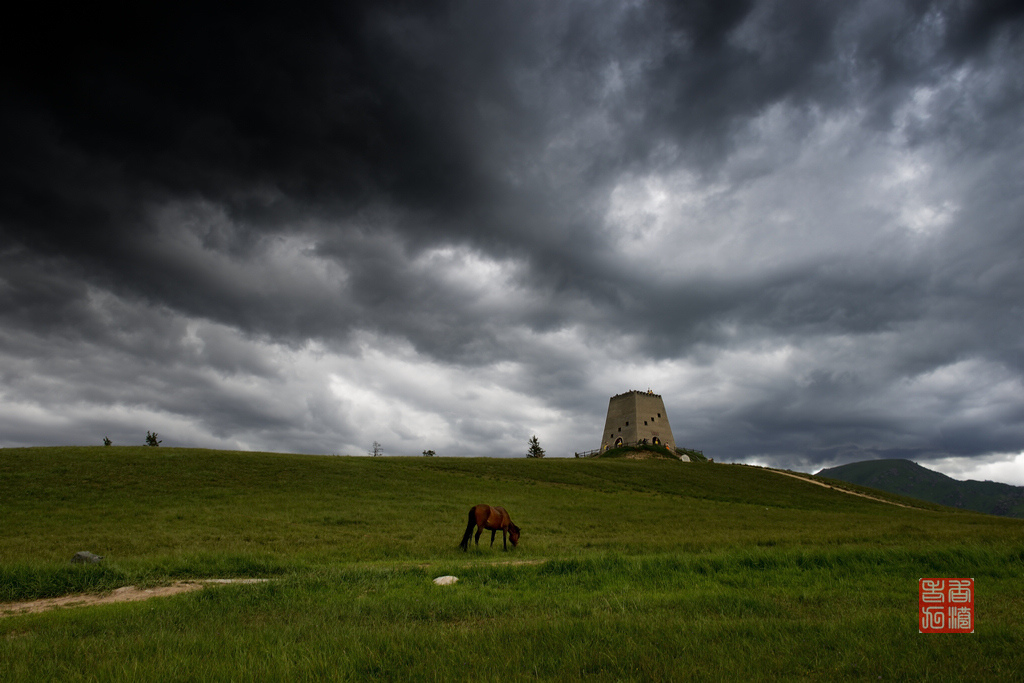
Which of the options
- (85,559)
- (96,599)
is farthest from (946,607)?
(85,559)

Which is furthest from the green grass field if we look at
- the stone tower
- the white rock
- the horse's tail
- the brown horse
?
the stone tower

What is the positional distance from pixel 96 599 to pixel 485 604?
8.81 metres

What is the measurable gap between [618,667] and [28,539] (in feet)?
89.5

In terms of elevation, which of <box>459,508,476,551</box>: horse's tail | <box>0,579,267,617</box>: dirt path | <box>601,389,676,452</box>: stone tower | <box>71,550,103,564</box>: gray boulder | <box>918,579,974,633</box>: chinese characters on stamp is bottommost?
<box>71,550,103,564</box>: gray boulder

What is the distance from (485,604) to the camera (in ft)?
27.7

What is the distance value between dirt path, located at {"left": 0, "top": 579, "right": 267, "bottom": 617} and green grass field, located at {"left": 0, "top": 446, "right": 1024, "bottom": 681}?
22.9 inches

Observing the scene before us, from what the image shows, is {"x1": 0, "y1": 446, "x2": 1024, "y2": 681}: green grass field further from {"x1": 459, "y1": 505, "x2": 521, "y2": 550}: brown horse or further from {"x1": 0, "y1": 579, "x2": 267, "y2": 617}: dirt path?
{"x1": 459, "y1": 505, "x2": 521, "y2": 550}: brown horse

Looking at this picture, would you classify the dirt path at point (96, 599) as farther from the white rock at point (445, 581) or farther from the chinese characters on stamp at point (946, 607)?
the chinese characters on stamp at point (946, 607)

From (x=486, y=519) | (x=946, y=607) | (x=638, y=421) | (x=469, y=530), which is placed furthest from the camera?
(x=638, y=421)

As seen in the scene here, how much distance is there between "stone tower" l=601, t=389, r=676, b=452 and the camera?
97938 mm

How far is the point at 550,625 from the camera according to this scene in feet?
22.2

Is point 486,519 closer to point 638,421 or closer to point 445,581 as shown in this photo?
point 445,581

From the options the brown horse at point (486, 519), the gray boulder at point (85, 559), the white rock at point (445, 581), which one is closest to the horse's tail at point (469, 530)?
the brown horse at point (486, 519)

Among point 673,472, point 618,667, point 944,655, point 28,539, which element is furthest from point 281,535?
point 673,472
